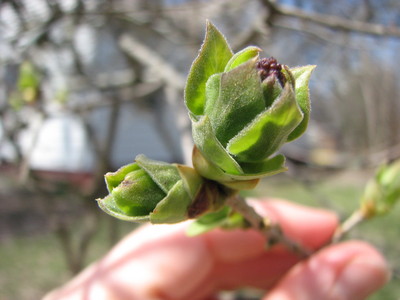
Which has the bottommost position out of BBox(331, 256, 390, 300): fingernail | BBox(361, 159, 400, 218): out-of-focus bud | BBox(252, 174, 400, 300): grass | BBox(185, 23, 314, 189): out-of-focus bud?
BBox(252, 174, 400, 300): grass

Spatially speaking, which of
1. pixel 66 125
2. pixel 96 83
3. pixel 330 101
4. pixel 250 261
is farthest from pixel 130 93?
pixel 66 125

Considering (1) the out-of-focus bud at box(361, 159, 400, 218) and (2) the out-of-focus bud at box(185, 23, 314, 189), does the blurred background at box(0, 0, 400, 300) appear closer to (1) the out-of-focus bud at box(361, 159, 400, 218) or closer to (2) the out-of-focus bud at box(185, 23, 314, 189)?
(1) the out-of-focus bud at box(361, 159, 400, 218)

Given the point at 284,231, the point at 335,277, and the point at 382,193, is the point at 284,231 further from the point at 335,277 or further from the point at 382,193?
the point at 382,193

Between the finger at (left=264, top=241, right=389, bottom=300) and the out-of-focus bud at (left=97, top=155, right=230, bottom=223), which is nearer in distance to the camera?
the out-of-focus bud at (left=97, top=155, right=230, bottom=223)

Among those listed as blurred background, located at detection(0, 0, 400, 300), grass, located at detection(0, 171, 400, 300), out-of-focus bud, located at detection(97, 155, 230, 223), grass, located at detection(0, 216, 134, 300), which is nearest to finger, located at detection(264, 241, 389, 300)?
blurred background, located at detection(0, 0, 400, 300)

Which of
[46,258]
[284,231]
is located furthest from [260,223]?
[46,258]

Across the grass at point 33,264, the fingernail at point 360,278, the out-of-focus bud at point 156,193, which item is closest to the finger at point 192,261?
the fingernail at point 360,278

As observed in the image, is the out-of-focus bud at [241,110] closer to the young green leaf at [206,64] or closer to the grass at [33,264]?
the young green leaf at [206,64]
